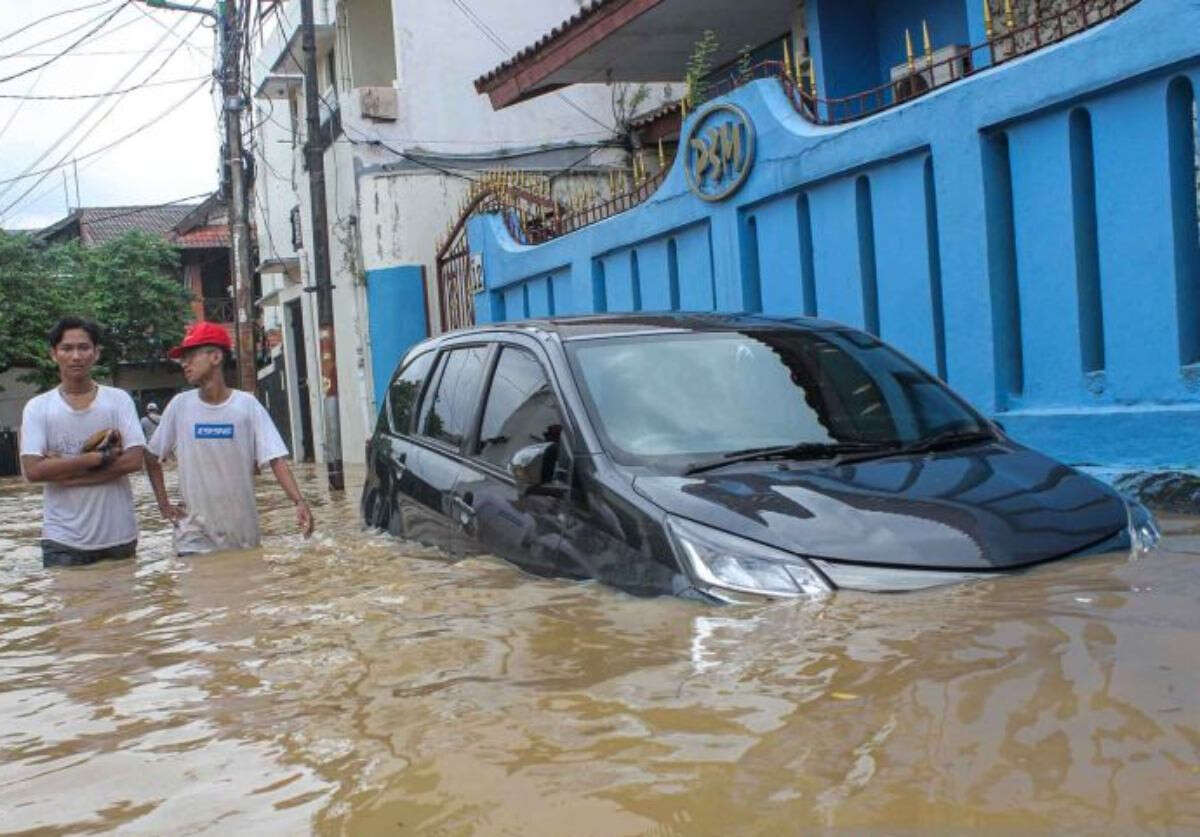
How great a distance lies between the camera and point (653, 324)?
5.45 metres

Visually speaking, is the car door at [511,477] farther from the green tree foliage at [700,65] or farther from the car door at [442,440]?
the green tree foliage at [700,65]

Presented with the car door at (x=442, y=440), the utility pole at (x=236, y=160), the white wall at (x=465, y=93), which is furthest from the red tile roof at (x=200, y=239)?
the car door at (x=442, y=440)

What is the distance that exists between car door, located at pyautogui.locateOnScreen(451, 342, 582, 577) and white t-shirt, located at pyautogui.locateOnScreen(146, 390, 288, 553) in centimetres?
173

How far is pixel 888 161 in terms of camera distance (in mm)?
8219

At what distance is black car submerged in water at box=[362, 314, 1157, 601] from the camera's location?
398 cm

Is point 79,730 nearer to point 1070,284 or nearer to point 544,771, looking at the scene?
point 544,771

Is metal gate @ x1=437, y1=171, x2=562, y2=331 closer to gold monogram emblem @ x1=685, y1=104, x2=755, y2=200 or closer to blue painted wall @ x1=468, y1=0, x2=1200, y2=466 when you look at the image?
gold monogram emblem @ x1=685, y1=104, x2=755, y2=200

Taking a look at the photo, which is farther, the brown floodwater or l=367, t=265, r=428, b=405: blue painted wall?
l=367, t=265, r=428, b=405: blue painted wall

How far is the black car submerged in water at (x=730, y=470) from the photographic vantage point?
13.1 feet

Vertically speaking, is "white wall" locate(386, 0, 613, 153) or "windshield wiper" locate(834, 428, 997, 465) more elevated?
"white wall" locate(386, 0, 613, 153)

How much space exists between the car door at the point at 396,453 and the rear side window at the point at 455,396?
8.4 inches

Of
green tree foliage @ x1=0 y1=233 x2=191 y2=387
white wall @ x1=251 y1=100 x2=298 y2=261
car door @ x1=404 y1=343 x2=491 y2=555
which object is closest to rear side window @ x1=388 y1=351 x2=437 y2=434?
car door @ x1=404 y1=343 x2=491 y2=555

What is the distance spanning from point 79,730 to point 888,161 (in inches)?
240

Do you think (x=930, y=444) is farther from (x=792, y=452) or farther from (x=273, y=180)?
(x=273, y=180)
